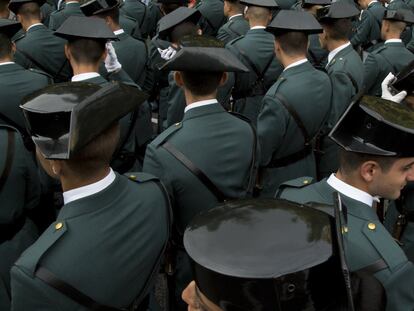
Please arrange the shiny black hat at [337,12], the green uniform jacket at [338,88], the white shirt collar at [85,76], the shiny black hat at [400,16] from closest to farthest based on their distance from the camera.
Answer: the white shirt collar at [85,76], the green uniform jacket at [338,88], the shiny black hat at [337,12], the shiny black hat at [400,16]

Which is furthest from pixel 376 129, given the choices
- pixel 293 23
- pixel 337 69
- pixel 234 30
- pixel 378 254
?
pixel 234 30

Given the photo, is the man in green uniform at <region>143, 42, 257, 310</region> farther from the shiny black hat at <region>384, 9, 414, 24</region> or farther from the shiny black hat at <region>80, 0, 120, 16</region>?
the shiny black hat at <region>384, 9, 414, 24</region>

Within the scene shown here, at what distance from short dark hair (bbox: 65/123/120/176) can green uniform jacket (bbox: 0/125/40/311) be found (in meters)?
0.80

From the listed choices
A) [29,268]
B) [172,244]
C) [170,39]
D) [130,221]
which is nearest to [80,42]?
[170,39]

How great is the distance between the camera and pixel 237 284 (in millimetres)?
1120

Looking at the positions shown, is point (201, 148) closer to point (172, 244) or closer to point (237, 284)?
point (172, 244)

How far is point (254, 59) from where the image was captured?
487 cm

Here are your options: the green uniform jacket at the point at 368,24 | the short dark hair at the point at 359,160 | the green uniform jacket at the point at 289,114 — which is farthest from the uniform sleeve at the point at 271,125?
the green uniform jacket at the point at 368,24

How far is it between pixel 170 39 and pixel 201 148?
2.10 meters

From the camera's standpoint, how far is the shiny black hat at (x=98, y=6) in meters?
4.60

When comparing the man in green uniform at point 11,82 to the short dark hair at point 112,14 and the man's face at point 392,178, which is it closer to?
the short dark hair at point 112,14

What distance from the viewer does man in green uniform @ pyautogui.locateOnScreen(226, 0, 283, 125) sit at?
4867mm

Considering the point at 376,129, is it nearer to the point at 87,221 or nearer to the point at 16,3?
the point at 87,221

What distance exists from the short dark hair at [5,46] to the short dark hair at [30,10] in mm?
1236
